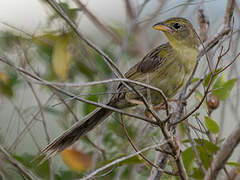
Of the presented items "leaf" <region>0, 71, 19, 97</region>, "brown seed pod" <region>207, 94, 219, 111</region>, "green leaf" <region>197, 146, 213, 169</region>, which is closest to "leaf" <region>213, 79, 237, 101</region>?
"brown seed pod" <region>207, 94, 219, 111</region>

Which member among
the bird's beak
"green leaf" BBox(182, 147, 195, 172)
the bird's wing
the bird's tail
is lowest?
"green leaf" BBox(182, 147, 195, 172)

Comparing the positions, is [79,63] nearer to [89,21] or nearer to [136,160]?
[89,21]

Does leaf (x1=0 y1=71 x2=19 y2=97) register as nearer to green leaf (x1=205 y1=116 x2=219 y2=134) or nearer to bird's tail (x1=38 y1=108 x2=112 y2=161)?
bird's tail (x1=38 y1=108 x2=112 y2=161)

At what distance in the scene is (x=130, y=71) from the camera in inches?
136

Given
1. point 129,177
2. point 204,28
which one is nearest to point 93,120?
Answer: point 129,177

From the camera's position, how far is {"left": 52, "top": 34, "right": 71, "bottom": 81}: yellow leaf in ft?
11.7

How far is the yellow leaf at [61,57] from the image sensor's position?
3.58 meters

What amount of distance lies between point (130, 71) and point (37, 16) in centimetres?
96

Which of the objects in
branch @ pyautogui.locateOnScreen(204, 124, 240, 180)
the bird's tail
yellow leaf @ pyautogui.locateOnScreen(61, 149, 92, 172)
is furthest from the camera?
yellow leaf @ pyautogui.locateOnScreen(61, 149, 92, 172)

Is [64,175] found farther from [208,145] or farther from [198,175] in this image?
[208,145]

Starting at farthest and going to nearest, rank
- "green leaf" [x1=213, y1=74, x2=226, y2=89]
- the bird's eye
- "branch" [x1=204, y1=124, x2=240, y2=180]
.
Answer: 1. the bird's eye
2. "green leaf" [x1=213, y1=74, x2=226, y2=89]
3. "branch" [x1=204, y1=124, x2=240, y2=180]

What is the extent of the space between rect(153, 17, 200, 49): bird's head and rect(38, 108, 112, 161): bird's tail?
0.86 m

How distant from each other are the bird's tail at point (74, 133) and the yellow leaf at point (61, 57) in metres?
0.56

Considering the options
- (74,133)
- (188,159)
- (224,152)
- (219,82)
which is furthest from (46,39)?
(224,152)
